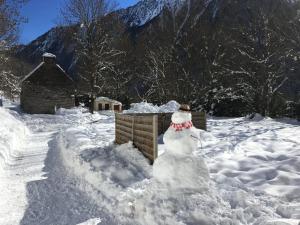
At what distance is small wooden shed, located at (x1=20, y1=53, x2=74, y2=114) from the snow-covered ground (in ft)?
76.8

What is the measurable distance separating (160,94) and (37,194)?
27.8m

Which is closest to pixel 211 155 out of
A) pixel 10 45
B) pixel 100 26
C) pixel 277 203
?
pixel 277 203

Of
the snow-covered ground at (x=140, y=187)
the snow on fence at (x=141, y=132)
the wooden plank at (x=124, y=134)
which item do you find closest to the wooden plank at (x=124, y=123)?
the snow on fence at (x=141, y=132)

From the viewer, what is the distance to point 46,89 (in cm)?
3731

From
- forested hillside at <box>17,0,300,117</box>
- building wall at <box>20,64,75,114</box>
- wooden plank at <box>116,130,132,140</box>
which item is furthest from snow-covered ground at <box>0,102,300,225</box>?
building wall at <box>20,64,75,114</box>

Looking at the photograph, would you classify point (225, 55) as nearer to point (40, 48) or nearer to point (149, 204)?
point (149, 204)

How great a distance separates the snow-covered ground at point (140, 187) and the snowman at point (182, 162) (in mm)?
154

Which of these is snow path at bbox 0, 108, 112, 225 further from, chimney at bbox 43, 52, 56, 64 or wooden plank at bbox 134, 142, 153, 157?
chimney at bbox 43, 52, 56, 64

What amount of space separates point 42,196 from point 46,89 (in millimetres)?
30176

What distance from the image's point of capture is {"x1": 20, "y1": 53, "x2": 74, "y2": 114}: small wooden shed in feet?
121

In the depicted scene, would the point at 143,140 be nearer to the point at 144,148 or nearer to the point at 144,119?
the point at 144,148

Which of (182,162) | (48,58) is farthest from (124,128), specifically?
(48,58)

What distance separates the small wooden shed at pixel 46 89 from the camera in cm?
3700

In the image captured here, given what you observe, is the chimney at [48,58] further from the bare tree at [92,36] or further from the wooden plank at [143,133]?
the wooden plank at [143,133]
